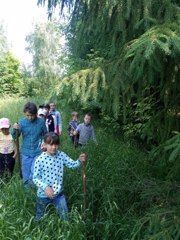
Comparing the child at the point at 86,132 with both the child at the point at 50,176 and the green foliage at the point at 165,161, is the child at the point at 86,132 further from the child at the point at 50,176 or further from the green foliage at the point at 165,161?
the child at the point at 50,176

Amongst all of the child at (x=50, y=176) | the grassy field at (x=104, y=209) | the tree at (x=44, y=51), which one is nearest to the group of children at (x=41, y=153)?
the child at (x=50, y=176)

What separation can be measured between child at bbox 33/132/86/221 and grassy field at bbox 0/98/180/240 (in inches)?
5.2

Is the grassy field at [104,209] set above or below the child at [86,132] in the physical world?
below

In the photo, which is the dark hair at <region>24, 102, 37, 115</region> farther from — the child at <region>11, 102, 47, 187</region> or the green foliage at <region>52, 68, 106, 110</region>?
the green foliage at <region>52, 68, 106, 110</region>

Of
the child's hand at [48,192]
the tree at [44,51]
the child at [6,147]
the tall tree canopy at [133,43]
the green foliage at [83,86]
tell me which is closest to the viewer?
the tall tree canopy at [133,43]

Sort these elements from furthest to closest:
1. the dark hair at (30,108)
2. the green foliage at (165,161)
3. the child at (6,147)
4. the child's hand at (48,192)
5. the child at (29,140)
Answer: the child at (6,147) < the child at (29,140) < the dark hair at (30,108) < the child's hand at (48,192) < the green foliage at (165,161)

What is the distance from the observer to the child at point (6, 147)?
6379 millimetres

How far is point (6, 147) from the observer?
6.43m

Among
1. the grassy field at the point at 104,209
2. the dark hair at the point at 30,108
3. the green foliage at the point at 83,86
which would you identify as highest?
the green foliage at the point at 83,86

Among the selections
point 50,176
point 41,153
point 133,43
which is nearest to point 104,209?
point 50,176

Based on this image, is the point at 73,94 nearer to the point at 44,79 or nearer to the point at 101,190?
the point at 101,190

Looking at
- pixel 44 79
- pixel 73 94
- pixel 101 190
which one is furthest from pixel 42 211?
pixel 44 79

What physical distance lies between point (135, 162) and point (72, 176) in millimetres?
1999

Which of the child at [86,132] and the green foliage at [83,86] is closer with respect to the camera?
the green foliage at [83,86]
